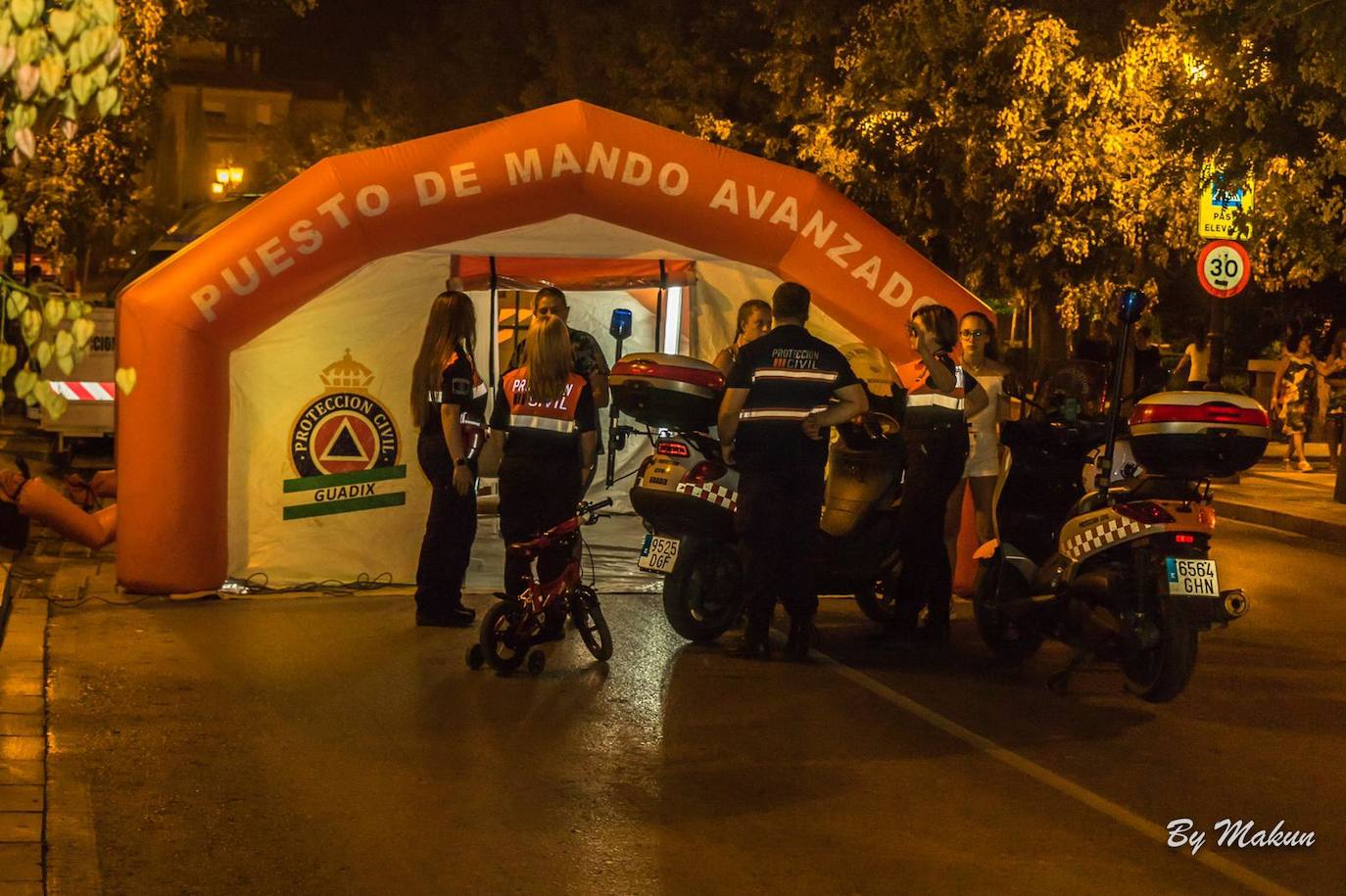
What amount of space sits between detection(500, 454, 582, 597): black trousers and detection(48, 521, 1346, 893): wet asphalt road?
0.54m

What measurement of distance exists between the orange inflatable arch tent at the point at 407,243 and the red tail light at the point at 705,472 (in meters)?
2.26

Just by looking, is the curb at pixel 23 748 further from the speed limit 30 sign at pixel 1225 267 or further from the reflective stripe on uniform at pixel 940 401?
the speed limit 30 sign at pixel 1225 267

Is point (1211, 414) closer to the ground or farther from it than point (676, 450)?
farther from it

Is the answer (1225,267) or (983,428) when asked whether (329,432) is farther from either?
(1225,267)

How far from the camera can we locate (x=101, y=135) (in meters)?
26.8

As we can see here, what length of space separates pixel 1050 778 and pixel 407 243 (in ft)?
18.7

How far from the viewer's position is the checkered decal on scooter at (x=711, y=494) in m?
9.41

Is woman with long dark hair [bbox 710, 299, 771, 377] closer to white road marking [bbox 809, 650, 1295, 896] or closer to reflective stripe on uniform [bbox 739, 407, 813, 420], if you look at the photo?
reflective stripe on uniform [bbox 739, 407, 813, 420]

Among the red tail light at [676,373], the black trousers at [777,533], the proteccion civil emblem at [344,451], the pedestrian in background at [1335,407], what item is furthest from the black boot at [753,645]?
the pedestrian in background at [1335,407]

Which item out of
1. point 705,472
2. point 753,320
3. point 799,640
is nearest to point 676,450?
point 705,472

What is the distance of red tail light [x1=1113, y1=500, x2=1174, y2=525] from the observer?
7902 millimetres

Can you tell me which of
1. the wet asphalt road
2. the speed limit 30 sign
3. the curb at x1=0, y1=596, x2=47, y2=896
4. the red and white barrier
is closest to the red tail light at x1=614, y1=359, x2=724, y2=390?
the wet asphalt road

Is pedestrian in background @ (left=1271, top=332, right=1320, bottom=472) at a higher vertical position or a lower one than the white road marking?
higher

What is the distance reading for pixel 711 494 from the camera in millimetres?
9414
